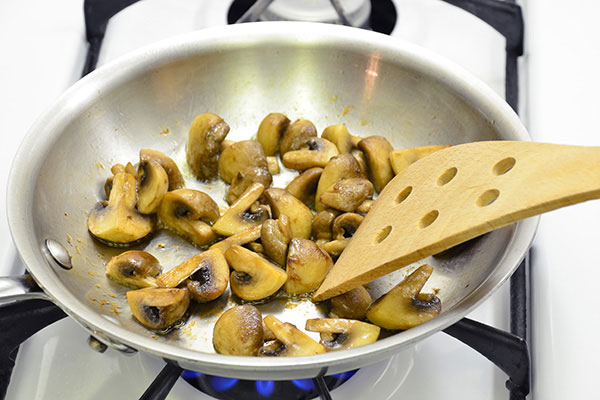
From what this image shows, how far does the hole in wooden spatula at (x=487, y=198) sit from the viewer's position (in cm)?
75

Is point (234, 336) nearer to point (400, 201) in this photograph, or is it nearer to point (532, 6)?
point (400, 201)

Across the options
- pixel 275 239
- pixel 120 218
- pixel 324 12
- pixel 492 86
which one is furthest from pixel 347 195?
pixel 324 12

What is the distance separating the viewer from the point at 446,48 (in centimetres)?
134

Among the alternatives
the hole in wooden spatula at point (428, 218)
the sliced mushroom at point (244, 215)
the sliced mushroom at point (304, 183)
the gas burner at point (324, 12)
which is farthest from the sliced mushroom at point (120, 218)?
the gas burner at point (324, 12)

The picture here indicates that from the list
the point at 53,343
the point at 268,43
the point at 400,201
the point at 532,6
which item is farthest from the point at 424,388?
the point at 532,6

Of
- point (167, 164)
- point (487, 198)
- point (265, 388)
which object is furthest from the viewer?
point (167, 164)

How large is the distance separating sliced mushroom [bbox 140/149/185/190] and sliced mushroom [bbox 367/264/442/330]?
0.41 meters

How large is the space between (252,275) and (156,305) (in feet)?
0.45

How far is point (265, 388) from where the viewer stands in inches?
33.8

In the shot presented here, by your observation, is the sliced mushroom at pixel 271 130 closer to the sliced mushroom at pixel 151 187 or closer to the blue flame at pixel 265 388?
the sliced mushroom at pixel 151 187

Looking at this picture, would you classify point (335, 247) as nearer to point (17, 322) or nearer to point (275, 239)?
point (275, 239)

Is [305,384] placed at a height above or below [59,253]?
below

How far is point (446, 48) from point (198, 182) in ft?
1.91

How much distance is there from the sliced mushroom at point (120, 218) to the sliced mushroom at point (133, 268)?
0.06 metres
